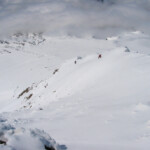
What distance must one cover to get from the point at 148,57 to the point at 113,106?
12.4 m

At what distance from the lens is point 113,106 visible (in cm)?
1367

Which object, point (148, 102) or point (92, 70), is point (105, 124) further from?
point (92, 70)

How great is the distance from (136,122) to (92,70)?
15.7m

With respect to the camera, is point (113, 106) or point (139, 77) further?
point (139, 77)

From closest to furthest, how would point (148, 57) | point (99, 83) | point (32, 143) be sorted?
1. point (32, 143)
2. point (99, 83)
3. point (148, 57)

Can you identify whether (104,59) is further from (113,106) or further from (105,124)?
(105,124)

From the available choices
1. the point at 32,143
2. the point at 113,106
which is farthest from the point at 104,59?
the point at 32,143

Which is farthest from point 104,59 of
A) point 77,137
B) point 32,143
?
point 32,143

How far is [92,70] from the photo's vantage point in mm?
26125

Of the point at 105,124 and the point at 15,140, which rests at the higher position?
the point at 15,140

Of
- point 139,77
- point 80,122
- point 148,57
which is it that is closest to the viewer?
point 80,122

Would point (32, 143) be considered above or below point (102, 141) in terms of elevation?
above

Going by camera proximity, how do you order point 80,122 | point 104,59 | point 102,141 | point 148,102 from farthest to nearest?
point 104,59
point 148,102
point 80,122
point 102,141

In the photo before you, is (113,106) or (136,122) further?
(113,106)
